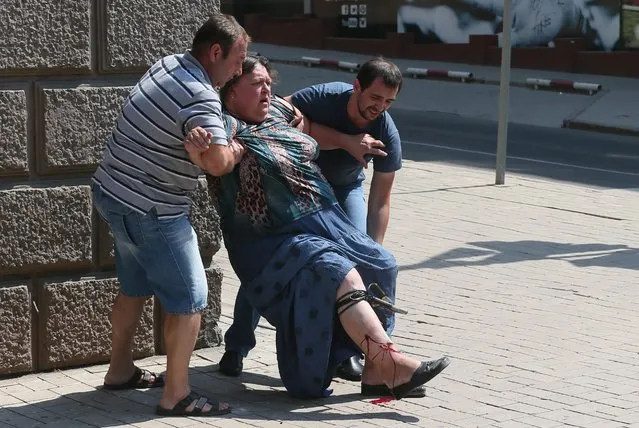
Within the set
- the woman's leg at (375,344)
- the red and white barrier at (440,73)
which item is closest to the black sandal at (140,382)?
the woman's leg at (375,344)

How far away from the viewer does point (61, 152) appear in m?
6.06

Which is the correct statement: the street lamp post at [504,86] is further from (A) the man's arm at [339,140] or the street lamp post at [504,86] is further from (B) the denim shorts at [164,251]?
(B) the denim shorts at [164,251]

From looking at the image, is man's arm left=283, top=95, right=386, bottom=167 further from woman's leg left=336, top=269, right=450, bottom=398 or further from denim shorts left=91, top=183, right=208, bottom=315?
denim shorts left=91, top=183, right=208, bottom=315

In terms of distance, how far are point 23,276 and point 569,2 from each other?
64.3ft

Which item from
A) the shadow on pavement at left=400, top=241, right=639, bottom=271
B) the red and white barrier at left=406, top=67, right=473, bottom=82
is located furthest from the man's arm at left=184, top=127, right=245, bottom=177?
the red and white barrier at left=406, top=67, right=473, bottom=82

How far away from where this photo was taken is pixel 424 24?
26656 millimetres

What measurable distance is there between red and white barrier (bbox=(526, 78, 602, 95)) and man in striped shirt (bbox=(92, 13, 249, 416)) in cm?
1663

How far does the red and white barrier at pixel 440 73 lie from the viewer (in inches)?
913

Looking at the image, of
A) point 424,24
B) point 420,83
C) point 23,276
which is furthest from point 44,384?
point 424,24

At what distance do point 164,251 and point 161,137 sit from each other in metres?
0.49

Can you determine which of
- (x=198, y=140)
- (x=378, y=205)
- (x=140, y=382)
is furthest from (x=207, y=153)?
(x=378, y=205)

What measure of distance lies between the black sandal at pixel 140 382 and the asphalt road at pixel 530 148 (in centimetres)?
797

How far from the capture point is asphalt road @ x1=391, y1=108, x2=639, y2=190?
46.3 feet

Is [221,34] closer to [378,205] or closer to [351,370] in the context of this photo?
[378,205]
